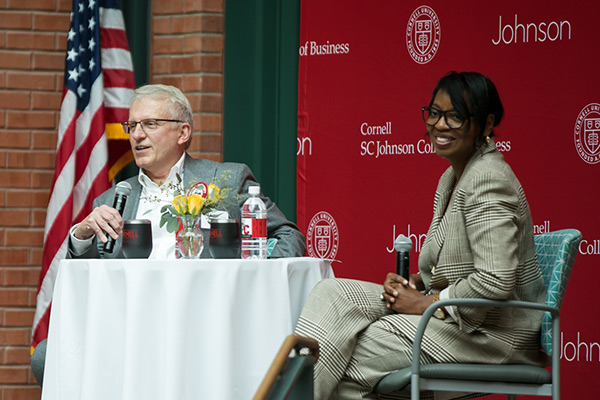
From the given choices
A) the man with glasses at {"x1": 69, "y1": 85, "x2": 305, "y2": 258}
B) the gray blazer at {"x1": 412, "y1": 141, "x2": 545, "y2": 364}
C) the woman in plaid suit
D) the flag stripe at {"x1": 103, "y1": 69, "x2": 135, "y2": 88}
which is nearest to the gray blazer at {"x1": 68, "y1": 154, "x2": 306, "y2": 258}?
the man with glasses at {"x1": 69, "y1": 85, "x2": 305, "y2": 258}

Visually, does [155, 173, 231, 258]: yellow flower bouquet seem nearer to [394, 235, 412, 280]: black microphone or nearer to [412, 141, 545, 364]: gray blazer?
[394, 235, 412, 280]: black microphone

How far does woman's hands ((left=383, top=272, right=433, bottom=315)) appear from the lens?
2.74 meters

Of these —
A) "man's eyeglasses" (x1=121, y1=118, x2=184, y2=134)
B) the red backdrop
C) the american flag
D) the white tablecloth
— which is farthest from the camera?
the american flag

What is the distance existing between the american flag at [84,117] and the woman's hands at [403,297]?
2.21m

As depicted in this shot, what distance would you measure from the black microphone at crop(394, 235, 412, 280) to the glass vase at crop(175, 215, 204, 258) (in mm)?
675

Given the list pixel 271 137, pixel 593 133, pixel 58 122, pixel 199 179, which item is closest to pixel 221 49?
pixel 271 137

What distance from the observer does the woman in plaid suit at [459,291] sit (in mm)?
2594

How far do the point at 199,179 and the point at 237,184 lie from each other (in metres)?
0.16

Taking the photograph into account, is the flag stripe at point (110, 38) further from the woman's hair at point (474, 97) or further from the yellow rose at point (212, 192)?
the woman's hair at point (474, 97)

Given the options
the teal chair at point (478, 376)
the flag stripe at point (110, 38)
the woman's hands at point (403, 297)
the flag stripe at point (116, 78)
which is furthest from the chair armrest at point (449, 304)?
the flag stripe at point (110, 38)

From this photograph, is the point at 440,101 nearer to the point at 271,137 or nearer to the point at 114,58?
the point at 271,137

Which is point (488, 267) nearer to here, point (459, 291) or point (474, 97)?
point (459, 291)

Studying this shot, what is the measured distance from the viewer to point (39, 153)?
4.73 metres

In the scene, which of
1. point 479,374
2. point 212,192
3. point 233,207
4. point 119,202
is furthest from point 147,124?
point 479,374
